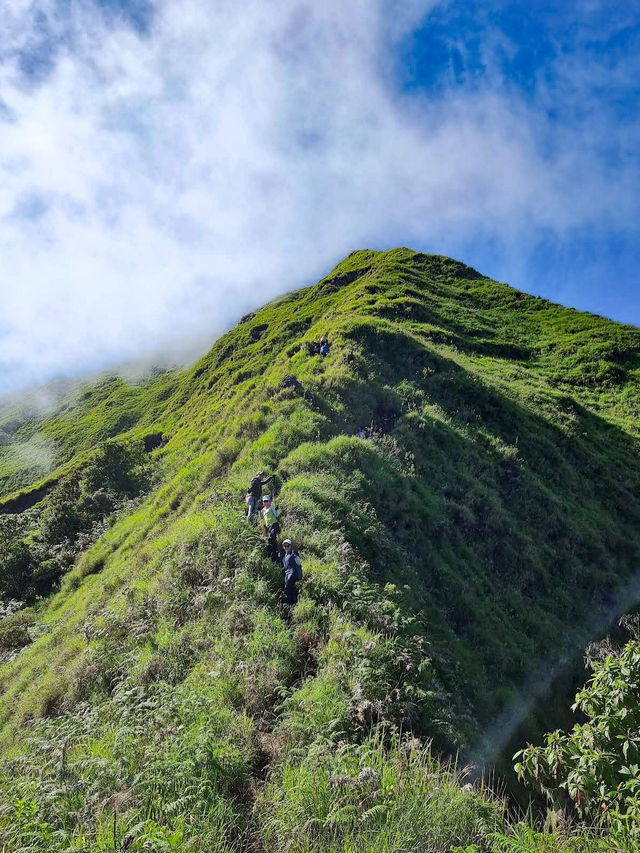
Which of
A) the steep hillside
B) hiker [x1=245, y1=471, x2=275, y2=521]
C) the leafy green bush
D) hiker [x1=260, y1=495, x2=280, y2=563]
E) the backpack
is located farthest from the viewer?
hiker [x1=245, y1=471, x2=275, y2=521]

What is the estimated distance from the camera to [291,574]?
8.67 meters

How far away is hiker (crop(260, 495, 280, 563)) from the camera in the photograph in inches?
389

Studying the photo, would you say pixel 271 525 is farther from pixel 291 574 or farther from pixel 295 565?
pixel 291 574

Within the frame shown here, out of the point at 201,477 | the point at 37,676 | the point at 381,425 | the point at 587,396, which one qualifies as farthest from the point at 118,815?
the point at 587,396

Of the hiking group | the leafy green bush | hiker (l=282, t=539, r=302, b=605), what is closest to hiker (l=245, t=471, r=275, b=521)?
the hiking group

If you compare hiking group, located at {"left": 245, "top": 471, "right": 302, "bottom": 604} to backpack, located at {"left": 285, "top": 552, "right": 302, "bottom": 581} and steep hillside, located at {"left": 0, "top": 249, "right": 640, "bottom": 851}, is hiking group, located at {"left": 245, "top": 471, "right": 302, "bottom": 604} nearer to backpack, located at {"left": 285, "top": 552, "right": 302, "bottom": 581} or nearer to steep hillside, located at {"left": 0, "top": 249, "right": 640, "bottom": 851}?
backpack, located at {"left": 285, "top": 552, "right": 302, "bottom": 581}

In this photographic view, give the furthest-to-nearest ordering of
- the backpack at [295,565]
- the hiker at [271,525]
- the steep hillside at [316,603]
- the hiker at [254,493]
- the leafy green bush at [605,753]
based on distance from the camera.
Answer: the hiker at [254,493] < the hiker at [271,525] < the backpack at [295,565] < the steep hillside at [316,603] < the leafy green bush at [605,753]

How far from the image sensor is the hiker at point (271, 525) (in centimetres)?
989

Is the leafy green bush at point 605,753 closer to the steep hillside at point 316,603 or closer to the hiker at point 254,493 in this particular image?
the steep hillside at point 316,603

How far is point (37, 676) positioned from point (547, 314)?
5653cm

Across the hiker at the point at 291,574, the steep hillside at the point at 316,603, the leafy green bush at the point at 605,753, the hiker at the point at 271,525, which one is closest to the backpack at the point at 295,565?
the hiker at the point at 291,574

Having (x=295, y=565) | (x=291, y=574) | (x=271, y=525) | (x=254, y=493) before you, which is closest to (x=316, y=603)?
(x=291, y=574)

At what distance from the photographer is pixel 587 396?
111ft

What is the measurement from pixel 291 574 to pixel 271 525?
1860 mm
